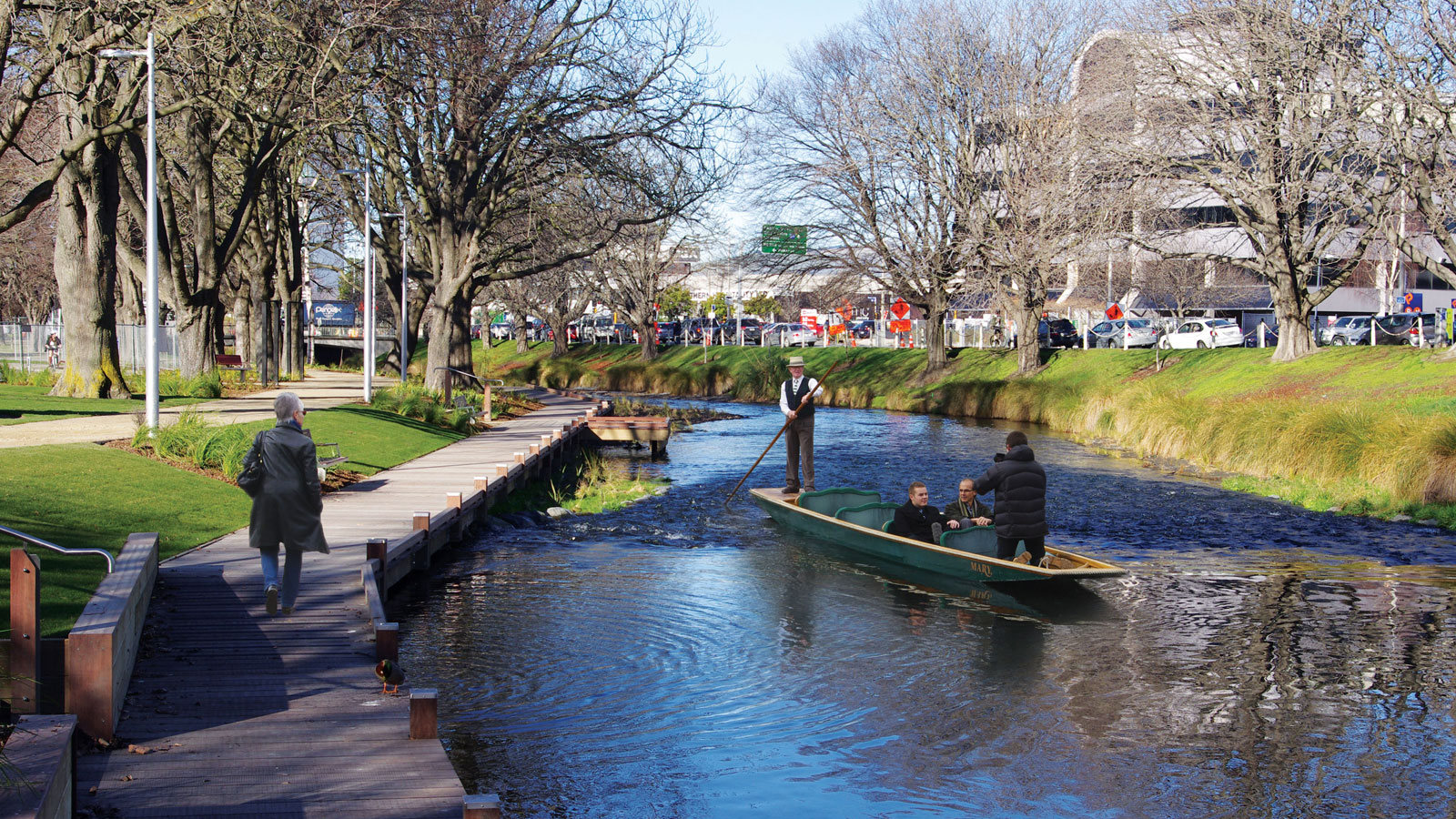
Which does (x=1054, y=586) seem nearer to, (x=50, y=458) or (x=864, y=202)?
(x=50, y=458)

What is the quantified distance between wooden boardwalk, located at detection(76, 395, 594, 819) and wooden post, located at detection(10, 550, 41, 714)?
22.5 inches

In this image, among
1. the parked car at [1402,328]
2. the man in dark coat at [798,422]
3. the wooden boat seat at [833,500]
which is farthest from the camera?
the parked car at [1402,328]

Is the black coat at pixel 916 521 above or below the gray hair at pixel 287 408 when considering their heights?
below

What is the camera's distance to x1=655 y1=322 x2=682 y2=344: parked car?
7456 cm

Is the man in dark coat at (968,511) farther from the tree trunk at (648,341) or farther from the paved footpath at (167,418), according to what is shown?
the tree trunk at (648,341)

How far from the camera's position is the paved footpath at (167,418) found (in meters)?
17.1

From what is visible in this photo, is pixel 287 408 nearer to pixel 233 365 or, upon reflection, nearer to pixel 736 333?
pixel 233 365

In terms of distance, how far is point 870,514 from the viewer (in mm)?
16453

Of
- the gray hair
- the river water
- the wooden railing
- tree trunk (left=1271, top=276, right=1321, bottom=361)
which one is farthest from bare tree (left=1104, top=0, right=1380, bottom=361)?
the wooden railing

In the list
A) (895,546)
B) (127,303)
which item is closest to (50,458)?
(895,546)

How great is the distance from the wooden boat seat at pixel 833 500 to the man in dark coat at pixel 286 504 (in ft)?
29.3

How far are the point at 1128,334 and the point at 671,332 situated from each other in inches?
1213

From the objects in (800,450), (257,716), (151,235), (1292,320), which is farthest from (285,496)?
(1292,320)

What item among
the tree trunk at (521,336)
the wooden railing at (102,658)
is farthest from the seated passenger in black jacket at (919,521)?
the tree trunk at (521,336)
